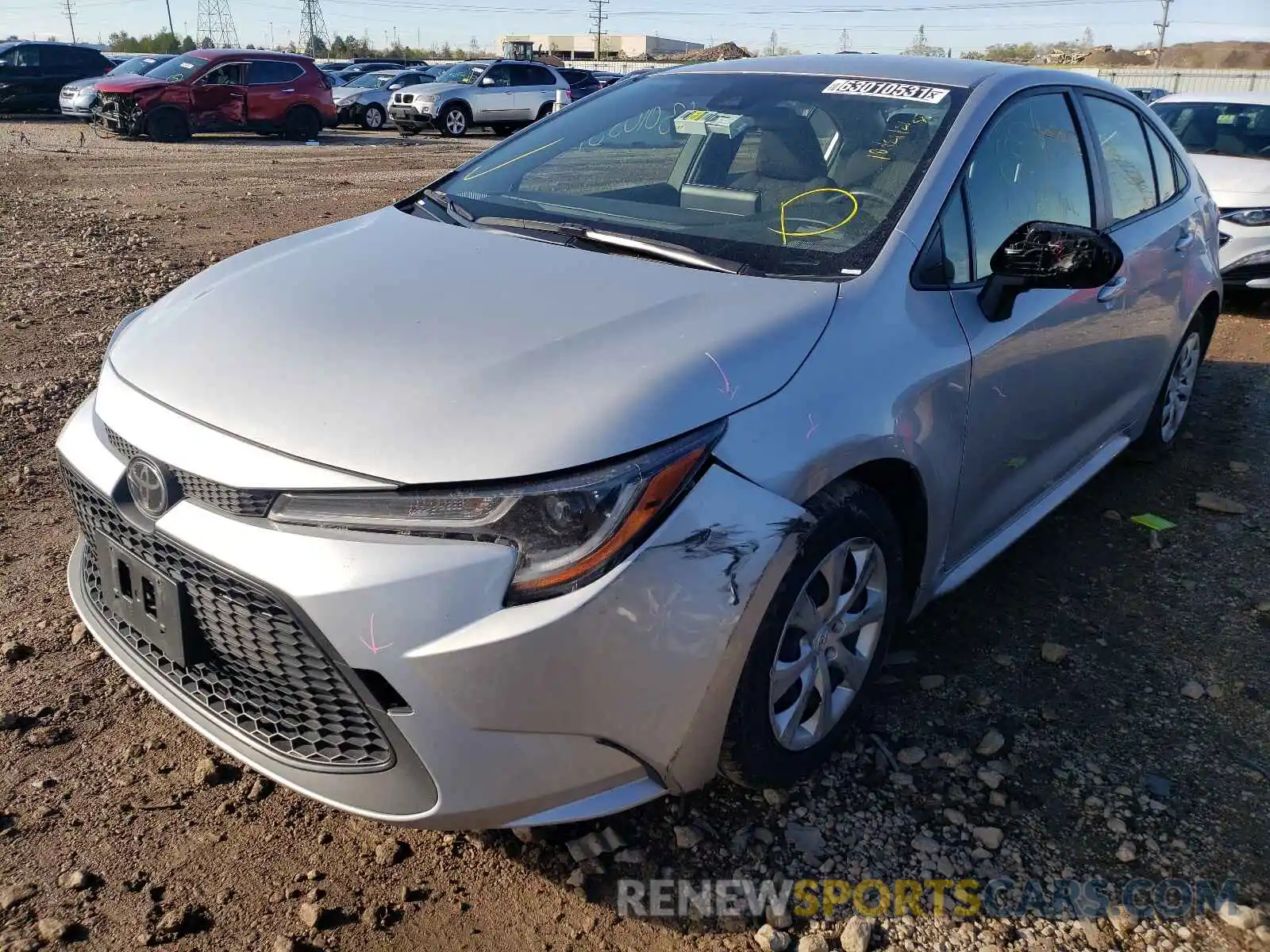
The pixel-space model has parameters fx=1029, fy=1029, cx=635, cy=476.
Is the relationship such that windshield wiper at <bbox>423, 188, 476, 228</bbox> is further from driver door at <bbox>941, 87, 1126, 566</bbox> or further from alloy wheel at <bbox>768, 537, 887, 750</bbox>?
alloy wheel at <bbox>768, 537, 887, 750</bbox>

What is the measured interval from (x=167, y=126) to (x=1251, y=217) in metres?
17.4

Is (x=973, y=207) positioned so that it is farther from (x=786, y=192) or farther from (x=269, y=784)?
(x=269, y=784)

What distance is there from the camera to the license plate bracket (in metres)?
2.03

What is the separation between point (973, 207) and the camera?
2.81m

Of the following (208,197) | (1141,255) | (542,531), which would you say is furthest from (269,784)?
(208,197)

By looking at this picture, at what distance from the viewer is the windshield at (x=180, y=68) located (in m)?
18.5

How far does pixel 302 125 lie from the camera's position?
20.1 m

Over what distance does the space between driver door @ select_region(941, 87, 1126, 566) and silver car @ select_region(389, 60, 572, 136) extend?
66.5 feet

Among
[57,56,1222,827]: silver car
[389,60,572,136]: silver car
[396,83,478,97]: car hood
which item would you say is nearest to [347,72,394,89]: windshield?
[389,60,572,136]: silver car

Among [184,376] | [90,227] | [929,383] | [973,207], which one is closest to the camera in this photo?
[184,376]

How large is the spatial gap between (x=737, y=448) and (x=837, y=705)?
873mm

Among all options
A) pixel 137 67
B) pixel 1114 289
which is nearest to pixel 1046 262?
pixel 1114 289

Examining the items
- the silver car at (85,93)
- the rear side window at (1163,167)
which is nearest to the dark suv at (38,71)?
the silver car at (85,93)

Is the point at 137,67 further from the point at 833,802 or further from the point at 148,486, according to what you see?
the point at 833,802
